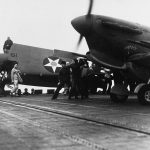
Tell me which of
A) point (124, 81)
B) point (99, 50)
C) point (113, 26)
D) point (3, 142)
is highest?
point (113, 26)

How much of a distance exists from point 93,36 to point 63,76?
12.3 feet

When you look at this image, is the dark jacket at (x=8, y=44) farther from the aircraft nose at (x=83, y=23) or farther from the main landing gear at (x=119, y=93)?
the aircraft nose at (x=83, y=23)

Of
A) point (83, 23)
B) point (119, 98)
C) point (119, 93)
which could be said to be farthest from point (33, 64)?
point (83, 23)

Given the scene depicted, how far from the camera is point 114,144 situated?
3551mm

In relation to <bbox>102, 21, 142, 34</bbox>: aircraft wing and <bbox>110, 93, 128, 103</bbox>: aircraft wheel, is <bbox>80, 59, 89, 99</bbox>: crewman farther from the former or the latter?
<bbox>102, 21, 142, 34</bbox>: aircraft wing

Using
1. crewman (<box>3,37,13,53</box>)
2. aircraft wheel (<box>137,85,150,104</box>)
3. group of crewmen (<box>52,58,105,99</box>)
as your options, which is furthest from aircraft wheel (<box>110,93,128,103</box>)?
crewman (<box>3,37,13,53</box>)

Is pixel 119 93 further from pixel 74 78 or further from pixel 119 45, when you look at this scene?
pixel 74 78

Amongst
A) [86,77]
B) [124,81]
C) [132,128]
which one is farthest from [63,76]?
[132,128]

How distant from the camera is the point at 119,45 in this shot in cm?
1077

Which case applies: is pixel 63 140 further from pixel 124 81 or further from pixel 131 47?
pixel 124 81

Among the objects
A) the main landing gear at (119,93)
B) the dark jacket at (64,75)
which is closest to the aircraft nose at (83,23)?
the main landing gear at (119,93)

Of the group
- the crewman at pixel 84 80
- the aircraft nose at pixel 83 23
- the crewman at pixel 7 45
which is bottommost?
the crewman at pixel 84 80

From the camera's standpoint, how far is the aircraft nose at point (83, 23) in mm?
10242

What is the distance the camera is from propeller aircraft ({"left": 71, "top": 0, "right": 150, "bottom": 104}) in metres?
10.3
